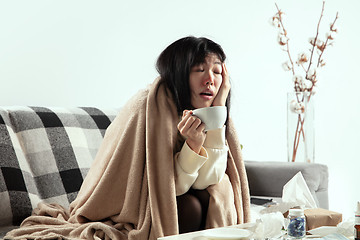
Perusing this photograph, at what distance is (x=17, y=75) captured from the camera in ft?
5.81

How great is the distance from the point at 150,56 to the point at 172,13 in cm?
38

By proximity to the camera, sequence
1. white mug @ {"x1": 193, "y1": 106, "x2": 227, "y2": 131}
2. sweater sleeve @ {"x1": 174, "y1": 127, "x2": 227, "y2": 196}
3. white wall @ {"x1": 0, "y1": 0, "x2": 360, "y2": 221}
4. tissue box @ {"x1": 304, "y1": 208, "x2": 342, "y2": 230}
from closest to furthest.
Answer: tissue box @ {"x1": 304, "y1": 208, "x2": 342, "y2": 230} < white mug @ {"x1": 193, "y1": 106, "x2": 227, "y2": 131} < sweater sleeve @ {"x1": 174, "y1": 127, "x2": 227, "y2": 196} < white wall @ {"x1": 0, "y1": 0, "x2": 360, "y2": 221}

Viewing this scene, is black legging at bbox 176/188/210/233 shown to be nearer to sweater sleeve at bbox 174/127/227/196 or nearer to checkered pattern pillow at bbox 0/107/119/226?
sweater sleeve at bbox 174/127/227/196

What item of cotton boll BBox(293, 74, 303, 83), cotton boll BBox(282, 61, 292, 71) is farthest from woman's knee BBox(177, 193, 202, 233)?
cotton boll BBox(282, 61, 292, 71)

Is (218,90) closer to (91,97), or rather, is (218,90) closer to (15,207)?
(15,207)

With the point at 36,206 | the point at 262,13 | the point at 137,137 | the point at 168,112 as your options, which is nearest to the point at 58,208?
the point at 36,206

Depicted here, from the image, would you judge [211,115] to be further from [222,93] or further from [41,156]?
[41,156]

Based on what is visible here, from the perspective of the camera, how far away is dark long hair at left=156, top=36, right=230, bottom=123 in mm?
1179

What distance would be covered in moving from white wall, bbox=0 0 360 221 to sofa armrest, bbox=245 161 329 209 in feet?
1.73

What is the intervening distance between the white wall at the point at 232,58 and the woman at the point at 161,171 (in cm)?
87

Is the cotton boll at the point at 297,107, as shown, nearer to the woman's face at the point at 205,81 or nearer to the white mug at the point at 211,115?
the woman's face at the point at 205,81

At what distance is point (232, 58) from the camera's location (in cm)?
278

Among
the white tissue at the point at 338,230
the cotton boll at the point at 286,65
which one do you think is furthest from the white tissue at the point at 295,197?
the cotton boll at the point at 286,65

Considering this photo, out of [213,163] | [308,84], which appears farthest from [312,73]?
[213,163]
